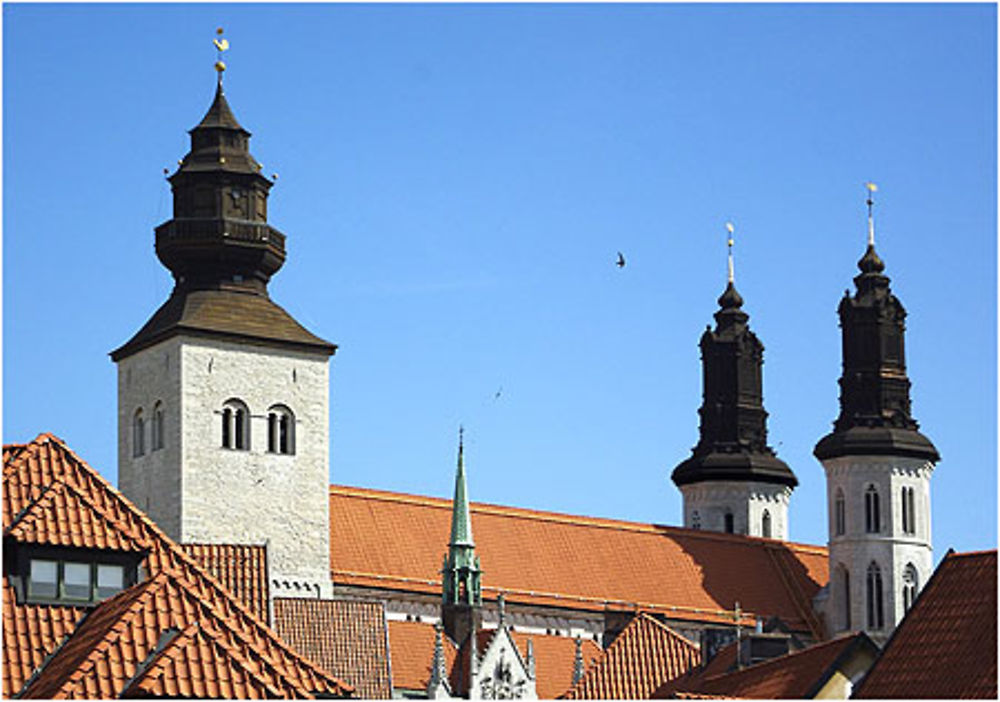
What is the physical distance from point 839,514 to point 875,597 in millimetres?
3160

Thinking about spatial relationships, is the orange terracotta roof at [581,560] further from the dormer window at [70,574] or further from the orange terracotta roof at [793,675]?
the dormer window at [70,574]

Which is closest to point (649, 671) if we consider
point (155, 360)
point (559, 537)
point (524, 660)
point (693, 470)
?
point (524, 660)

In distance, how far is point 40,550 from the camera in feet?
87.3

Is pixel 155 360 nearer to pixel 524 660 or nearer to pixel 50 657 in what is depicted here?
pixel 524 660

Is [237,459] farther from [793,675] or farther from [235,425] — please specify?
[793,675]

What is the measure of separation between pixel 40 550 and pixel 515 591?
57.0m

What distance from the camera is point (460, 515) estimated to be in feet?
261

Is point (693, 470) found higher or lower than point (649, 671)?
higher

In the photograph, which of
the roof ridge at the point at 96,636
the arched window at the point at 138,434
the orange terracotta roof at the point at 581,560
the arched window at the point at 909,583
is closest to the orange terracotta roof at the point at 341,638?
the arched window at the point at 138,434

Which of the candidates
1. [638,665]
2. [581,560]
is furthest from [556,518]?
[638,665]

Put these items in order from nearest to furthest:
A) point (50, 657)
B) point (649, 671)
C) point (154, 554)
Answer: point (50, 657) → point (154, 554) → point (649, 671)

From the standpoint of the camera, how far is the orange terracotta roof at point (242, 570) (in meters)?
31.6

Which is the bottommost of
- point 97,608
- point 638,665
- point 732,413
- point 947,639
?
point 947,639

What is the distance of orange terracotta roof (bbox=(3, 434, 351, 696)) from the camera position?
967 inches
